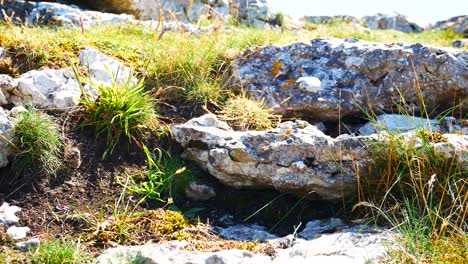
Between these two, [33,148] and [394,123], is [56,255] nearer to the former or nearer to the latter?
[33,148]

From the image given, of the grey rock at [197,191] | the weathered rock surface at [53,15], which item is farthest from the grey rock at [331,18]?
the grey rock at [197,191]

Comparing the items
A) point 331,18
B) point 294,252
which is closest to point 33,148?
point 294,252

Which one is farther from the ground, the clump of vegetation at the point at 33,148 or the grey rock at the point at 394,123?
the grey rock at the point at 394,123

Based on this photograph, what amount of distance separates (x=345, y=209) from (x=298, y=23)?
1072cm

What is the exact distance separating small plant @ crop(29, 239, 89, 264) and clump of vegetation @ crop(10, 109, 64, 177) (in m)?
1.14

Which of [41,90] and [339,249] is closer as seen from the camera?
[339,249]

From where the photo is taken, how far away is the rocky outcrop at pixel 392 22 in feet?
66.9

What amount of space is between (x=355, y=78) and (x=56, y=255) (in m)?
3.90

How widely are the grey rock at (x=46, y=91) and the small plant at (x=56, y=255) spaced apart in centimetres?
202

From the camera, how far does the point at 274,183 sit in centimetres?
512

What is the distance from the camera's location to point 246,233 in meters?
4.78

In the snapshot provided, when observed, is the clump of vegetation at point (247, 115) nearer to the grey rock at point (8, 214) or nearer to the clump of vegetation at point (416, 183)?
the clump of vegetation at point (416, 183)

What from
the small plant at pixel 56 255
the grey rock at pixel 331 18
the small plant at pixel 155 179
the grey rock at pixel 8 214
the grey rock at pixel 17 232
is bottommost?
the grey rock at pixel 17 232

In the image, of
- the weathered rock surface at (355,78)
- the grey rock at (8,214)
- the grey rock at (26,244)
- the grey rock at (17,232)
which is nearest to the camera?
the grey rock at (26,244)
